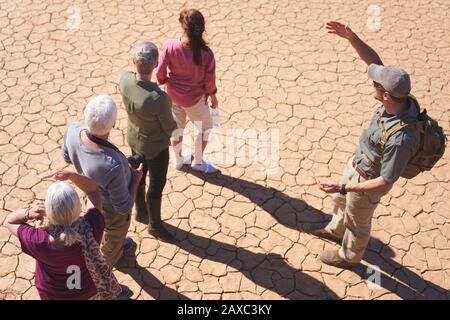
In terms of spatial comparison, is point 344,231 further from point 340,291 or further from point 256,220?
point 256,220

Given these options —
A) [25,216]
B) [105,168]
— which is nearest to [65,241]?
[25,216]

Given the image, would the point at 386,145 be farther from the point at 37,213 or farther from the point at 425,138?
the point at 37,213

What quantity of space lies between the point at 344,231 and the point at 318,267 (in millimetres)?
455

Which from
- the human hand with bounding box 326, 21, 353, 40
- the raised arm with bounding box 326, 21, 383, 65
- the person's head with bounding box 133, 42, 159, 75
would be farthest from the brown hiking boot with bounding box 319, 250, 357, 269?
the person's head with bounding box 133, 42, 159, 75

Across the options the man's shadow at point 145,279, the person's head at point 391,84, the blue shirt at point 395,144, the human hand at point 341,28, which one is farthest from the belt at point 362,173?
the man's shadow at point 145,279

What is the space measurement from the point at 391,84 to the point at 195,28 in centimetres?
173

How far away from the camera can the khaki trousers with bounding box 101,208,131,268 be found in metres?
3.38

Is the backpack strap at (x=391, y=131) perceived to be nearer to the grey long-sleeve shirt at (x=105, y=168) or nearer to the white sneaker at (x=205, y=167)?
the grey long-sleeve shirt at (x=105, y=168)

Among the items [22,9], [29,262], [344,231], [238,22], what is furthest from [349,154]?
[22,9]

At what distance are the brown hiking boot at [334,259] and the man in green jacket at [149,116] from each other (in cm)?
173

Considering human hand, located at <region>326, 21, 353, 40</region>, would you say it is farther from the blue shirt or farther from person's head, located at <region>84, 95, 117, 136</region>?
person's head, located at <region>84, 95, 117, 136</region>

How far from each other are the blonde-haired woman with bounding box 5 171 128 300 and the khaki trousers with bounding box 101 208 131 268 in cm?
43

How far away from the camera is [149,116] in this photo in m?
3.46
